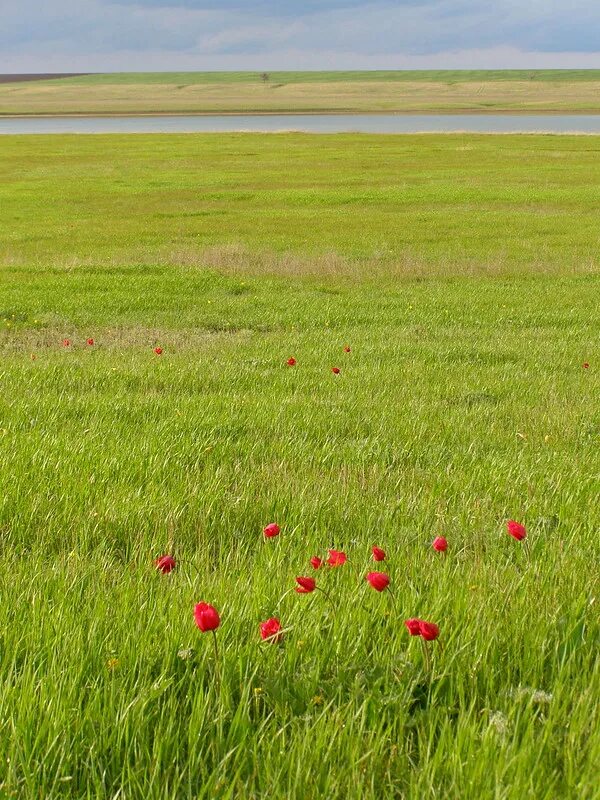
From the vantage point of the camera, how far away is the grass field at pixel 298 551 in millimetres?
2188

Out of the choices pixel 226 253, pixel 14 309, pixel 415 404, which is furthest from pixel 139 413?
pixel 226 253

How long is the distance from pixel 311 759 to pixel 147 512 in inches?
94.3

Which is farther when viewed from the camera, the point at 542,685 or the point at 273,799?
the point at 542,685

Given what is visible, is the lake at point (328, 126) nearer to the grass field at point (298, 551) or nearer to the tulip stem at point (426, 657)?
the grass field at point (298, 551)

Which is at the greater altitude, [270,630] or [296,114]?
[296,114]

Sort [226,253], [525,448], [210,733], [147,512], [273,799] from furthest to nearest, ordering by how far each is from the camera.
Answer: [226,253]
[525,448]
[147,512]
[210,733]
[273,799]

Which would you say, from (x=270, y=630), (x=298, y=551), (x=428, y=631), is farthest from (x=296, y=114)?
(x=428, y=631)

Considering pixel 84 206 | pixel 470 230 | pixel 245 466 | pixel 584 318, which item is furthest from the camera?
→ pixel 84 206

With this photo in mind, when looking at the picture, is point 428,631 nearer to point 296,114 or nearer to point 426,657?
point 426,657

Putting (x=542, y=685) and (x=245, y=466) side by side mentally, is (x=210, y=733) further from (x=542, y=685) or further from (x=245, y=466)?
(x=245, y=466)

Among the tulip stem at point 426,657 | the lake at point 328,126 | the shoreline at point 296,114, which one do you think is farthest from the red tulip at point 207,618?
the shoreline at point 296,114

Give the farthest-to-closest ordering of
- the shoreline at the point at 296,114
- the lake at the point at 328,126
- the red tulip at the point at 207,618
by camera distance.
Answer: the shoreline at the point at 296,114, the lake at the point at 328,126, the red tulip at the point at 207,618

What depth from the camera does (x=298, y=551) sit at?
12.5 feet

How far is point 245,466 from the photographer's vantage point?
550 cm
